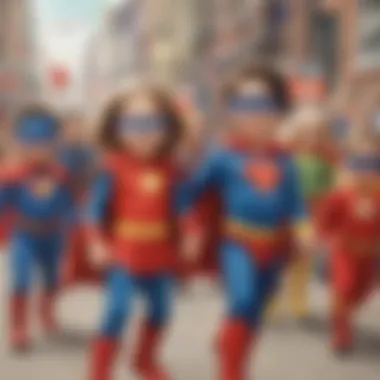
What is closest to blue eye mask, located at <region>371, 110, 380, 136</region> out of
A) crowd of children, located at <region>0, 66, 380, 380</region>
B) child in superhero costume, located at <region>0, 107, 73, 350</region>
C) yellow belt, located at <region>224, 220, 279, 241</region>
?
crowd of children, located at <region>0, 66, 380, 380</region>

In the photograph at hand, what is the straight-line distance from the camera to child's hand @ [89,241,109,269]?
24.1 inches

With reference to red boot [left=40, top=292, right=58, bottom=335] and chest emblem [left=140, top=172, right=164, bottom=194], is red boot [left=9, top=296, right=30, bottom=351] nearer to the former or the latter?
red boot [left=40, top=292, right=58, bottom=335]

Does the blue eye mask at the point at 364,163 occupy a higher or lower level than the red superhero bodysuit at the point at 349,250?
higher

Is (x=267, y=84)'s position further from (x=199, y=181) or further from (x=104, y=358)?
(x=104, y=358)

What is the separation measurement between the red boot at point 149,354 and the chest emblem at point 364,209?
0.52 ft

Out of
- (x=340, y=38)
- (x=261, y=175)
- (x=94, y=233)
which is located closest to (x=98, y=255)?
(x=94, y=233)

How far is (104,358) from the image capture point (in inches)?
24.5

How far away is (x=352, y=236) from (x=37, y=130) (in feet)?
0.76

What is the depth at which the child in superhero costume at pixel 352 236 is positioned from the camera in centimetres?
64

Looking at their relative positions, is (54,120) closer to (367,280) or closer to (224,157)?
(224,157)

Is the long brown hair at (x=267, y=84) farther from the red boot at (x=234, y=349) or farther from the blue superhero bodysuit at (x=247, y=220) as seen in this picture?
the red boot at (x=234, y=349)

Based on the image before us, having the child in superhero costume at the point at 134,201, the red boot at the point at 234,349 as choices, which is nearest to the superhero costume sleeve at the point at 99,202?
the child in superhero costume at the point at 134,201

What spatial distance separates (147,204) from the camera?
2.00 feet

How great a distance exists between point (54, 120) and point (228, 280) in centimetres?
16
